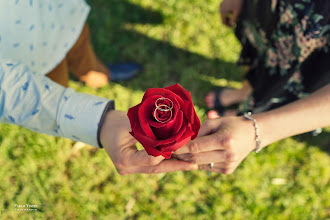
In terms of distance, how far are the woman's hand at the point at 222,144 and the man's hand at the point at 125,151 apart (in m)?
0.07

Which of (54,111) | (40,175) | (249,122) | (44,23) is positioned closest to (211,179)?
(249,122)

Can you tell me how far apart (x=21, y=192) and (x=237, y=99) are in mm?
2085

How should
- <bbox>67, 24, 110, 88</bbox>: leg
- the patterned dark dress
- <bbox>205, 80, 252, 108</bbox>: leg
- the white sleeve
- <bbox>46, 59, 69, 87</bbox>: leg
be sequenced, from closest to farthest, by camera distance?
the white sleeve, the patterned dark dress, <bbox>46, 59, 69, 87</bbox>: leg, <bbox>67, 24, 110, 88</bbox>: leg, <bbox>205, 80, 252, 108</bbox>: leg

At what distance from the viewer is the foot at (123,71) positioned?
275 cm

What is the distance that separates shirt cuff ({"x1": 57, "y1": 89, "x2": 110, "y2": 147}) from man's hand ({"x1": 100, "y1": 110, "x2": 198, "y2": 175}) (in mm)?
48

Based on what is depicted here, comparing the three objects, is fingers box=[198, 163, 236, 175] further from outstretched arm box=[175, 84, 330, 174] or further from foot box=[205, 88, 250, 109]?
foot box=[205, 88, 250, 109]

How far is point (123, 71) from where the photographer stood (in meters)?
2.78

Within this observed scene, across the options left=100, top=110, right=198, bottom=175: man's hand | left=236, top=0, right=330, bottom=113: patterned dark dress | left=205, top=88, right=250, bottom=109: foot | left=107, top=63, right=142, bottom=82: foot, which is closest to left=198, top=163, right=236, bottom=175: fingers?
left=100, top=110, right=198, bottom=175: man's hand

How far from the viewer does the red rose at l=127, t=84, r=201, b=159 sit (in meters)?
0.75

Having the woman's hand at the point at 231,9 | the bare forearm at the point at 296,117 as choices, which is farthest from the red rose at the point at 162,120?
the woman's hand at the point at 231,9

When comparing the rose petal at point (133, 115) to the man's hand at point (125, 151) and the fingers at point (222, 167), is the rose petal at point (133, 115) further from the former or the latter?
the fingers at point (222, 167)

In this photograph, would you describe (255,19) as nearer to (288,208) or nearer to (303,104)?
(303,104)

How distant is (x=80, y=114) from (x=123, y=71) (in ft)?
5.33

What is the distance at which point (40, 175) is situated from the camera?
7.70 feet
